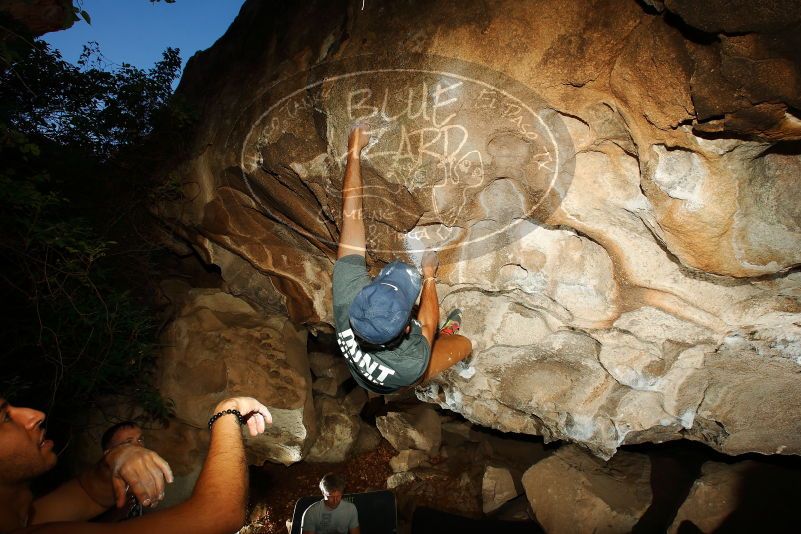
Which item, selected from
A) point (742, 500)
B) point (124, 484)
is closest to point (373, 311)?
point (124, 484)

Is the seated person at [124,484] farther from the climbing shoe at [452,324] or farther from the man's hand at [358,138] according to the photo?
the climbing shoe at [452,324]

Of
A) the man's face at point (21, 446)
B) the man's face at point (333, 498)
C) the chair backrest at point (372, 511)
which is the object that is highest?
the man's face at point (21, 446)

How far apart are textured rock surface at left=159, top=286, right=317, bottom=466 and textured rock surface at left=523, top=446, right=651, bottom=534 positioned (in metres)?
2.90

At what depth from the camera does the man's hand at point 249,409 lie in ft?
5.83

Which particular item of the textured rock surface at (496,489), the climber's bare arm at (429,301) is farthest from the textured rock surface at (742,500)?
the climber's bare arm at (429,301)

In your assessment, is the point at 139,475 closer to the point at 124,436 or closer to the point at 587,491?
the point at 124,436

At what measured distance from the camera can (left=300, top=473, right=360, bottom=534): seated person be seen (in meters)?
4.30

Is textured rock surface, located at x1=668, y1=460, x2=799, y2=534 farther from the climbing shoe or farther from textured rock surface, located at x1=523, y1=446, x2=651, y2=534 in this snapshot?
the climbing shoe

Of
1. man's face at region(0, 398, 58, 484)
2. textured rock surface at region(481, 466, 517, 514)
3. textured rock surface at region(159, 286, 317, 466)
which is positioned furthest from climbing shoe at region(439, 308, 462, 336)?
textured rock surface at region(481, 466, 517, 514)

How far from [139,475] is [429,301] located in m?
2.02

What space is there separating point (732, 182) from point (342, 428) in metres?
5.35

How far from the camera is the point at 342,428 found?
5707 mm

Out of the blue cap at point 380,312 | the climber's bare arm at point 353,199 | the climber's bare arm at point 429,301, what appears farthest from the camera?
the climber's bare arm at point 429,301

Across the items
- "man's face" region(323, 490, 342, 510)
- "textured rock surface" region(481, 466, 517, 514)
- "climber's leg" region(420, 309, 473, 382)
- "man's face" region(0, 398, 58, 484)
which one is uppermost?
"man's face" region(0, 398, 58, 484)
